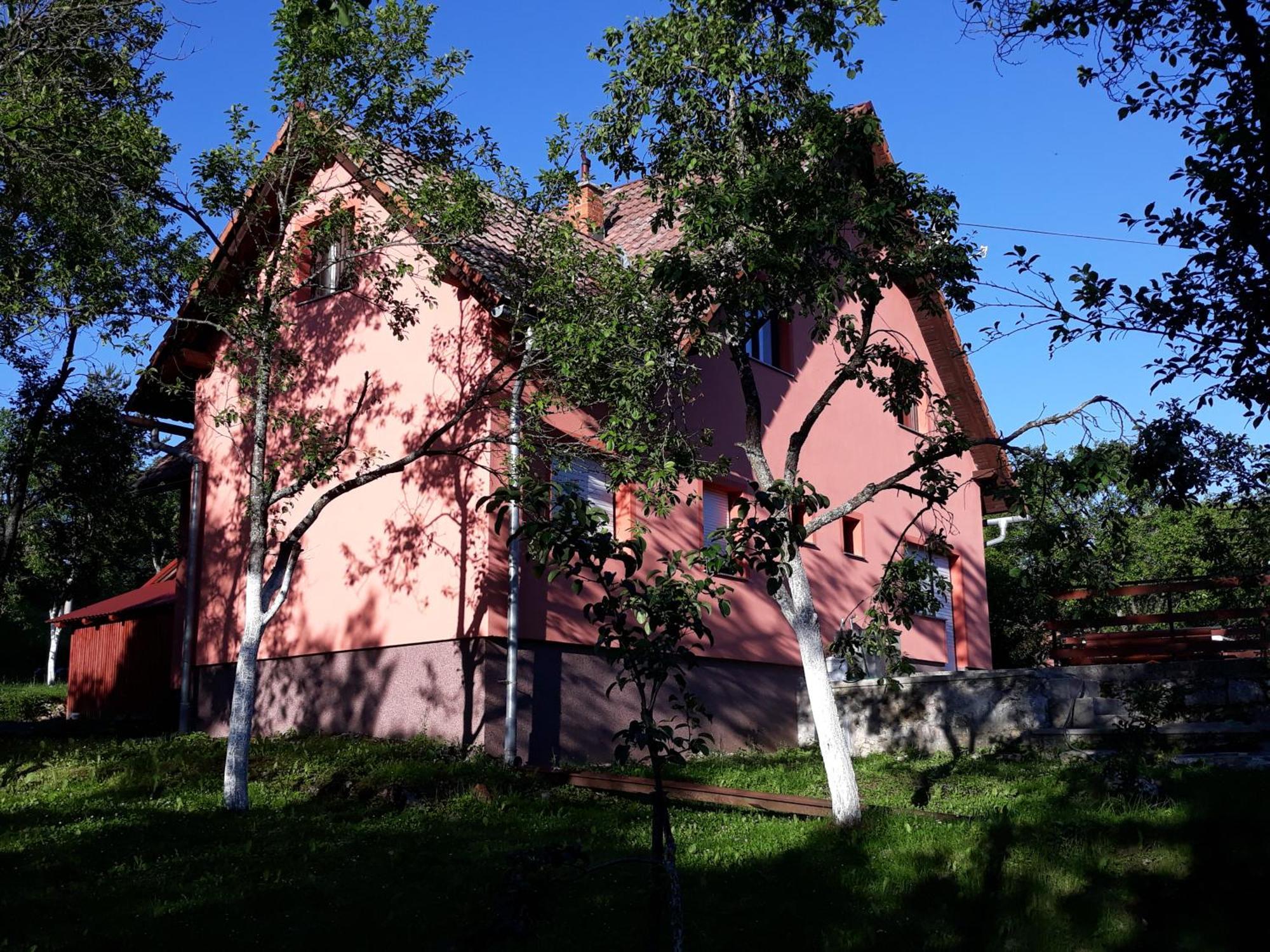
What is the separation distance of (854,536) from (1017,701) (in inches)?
213

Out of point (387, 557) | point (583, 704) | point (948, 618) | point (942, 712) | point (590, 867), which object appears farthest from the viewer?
point (948, 618)

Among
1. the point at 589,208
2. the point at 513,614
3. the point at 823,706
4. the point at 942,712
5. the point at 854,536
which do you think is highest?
the point at 589,208

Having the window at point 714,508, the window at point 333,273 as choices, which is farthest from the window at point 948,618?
the window at point 333,273

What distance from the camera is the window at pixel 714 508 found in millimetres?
15923

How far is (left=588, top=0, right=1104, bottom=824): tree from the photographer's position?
1025 cm

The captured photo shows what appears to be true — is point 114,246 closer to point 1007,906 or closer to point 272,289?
point 272,289

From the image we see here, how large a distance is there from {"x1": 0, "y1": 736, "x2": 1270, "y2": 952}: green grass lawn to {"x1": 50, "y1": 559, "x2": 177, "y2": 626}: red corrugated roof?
8316 mm

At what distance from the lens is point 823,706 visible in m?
10.3

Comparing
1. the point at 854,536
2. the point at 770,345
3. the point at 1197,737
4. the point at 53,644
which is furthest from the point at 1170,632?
the point at 53,644

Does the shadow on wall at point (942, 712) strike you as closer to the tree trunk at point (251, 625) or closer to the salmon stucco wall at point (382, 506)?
the salmon stucco wall at point (382, 506)

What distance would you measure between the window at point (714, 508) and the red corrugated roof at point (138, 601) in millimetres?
9348

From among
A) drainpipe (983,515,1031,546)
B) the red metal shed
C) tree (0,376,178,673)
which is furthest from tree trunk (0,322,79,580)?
drainpipe (983,515,1031,546)

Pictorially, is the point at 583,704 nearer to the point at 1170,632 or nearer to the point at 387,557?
the point at 387,557

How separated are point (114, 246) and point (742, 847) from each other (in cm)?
891
